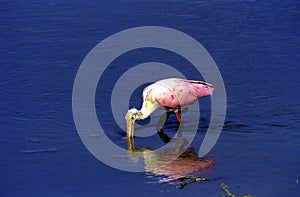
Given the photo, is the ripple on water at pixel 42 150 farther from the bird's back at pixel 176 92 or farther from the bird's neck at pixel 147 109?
the bird's back at pixel 176 92

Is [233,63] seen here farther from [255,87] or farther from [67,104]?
[67,104]

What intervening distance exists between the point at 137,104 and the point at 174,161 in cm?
180

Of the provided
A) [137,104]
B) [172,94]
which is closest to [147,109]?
[172,94]

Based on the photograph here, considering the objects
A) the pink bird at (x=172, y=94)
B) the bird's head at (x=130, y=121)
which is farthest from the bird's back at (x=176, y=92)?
the bird's head at (x=130, y=121)

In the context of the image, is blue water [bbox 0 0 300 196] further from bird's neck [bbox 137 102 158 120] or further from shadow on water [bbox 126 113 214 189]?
bird's neck [bbox 137 102 158 120]

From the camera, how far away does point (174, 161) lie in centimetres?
744

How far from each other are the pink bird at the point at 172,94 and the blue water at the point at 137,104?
415 millimetres

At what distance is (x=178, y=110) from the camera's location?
8883 millimetres

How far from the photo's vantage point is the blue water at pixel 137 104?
22.2ft

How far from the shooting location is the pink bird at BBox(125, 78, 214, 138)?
8.51m

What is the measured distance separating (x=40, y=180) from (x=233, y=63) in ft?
13.8

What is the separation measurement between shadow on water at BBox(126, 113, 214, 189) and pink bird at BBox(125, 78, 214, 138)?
0.43m

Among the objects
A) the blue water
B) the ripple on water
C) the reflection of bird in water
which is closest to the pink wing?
the blue water

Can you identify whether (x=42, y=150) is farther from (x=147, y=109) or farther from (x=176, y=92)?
(x=176, y=92)
